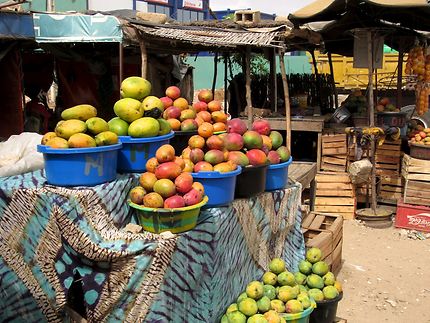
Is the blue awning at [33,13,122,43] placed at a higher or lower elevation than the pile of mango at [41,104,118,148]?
higher

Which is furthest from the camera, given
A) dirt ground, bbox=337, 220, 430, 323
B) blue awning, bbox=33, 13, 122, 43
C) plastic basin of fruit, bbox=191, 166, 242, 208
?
blue awning, bbox=33, 13, 122, 43

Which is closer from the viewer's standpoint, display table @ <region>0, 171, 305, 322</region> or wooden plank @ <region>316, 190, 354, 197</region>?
display table @ <region>0, 171, 305, 322</region>

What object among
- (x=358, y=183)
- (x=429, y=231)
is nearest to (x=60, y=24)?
(x=358, y=183)

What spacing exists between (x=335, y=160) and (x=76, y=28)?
4513 mm

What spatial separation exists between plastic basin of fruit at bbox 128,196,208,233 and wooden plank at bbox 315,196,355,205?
5229 millimetres

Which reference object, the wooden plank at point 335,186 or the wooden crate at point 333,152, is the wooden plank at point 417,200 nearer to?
the wooden plank at point 335,186

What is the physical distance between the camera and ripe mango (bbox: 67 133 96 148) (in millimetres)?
2814

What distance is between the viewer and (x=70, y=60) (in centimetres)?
984

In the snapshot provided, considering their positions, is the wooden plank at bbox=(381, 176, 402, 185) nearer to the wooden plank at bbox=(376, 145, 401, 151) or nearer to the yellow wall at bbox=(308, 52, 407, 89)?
the wooden plank at bbox=(376, 145, 401, 151)

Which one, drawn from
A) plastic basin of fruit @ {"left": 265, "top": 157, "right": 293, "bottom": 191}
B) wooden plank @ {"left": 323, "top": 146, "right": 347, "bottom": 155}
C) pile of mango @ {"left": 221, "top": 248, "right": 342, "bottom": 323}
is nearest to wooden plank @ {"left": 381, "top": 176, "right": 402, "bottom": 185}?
wooden plank @ {"left": 323, "top": 146, "right": 347, "bottom": 155}

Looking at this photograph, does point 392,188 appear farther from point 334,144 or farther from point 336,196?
point 334,144

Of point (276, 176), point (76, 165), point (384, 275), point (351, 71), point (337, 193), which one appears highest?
point (351, 71)

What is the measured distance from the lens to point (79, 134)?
2857mm

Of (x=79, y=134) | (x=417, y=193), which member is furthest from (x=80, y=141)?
(x=417, y=193)
